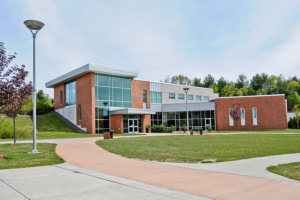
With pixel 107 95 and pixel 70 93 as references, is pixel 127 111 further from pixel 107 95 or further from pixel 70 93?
pixel 70 93

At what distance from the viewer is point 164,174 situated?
307 inches

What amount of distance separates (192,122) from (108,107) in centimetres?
1639

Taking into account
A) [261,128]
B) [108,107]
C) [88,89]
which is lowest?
→ [261,128]

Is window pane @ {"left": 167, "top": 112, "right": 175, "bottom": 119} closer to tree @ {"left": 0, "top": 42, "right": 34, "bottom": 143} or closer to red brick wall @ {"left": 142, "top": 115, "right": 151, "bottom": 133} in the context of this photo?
red brick wall @ {"left": 142, "top": 115, "right": 151, "bottom": 133}

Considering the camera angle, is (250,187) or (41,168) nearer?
(250,187)

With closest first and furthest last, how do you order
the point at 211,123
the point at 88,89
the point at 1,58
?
the point at 1,58 < the point at 88,89 < the point at 211,123

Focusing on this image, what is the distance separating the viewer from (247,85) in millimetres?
90062

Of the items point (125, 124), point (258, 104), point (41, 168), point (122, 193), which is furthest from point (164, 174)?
point (258, 104)

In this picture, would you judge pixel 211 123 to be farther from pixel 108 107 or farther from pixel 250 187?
pixel 250 187

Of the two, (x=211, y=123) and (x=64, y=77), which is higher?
(x=64, y=77)

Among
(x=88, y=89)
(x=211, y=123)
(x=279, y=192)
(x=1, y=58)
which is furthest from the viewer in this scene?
(x=211, y=123)

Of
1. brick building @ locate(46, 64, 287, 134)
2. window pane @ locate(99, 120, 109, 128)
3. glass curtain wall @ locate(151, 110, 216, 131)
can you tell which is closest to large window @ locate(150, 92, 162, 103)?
brick building @ locate(46, 64, 287, 134)

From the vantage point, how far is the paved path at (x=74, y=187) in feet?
17.8

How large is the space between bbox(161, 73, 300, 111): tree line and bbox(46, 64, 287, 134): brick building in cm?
3315
